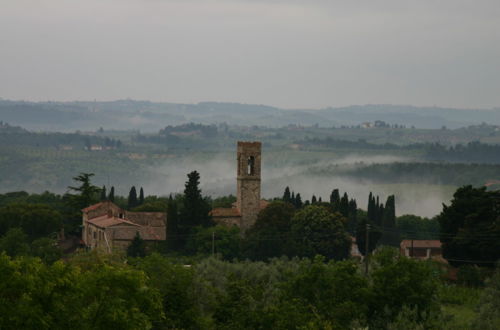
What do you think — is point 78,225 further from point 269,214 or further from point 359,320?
point 359,320

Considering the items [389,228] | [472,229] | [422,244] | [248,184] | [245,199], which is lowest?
[422,244]

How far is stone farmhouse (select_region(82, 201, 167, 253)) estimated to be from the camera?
3455 inches

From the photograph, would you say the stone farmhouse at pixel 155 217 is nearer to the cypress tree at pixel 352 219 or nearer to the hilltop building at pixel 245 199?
the hilltop building at pixel 245 199

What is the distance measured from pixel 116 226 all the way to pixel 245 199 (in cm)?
1201

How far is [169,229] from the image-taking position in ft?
294

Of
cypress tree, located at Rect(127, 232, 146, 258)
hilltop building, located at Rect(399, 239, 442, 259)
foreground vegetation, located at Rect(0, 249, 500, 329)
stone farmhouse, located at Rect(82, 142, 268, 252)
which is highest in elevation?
foreground vegetation, located at Rect(0, 249, 500, 329)

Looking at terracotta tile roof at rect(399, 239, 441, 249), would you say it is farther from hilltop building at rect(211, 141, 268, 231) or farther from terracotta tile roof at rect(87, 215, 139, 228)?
terracotta tile roof at rect(87, 215, 139, 228)

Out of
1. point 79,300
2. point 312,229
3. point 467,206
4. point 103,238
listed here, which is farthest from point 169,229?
point 79,300

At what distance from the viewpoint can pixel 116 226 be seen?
88812 mm

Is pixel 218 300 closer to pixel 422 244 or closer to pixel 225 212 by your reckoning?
pixel 225 212

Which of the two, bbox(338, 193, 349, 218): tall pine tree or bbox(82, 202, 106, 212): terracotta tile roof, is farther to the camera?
bbox(338, 193, 349, 218): tall pine tree

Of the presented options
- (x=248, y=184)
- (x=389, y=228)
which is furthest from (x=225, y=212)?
(x=389, y=228)

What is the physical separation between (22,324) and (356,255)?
5893 cm

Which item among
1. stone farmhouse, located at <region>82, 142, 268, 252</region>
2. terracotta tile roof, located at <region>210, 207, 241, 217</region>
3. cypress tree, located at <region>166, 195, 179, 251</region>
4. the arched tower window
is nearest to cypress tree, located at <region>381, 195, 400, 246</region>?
stone farmhouse, located at <region>82, 142, 268, 252</region>
